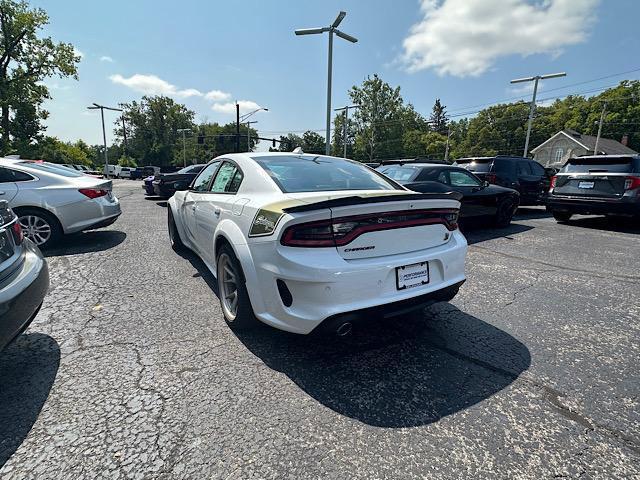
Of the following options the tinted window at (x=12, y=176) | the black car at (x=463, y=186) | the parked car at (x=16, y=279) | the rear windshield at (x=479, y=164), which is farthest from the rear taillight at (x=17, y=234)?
the rear windshield at (x=479, y=164)

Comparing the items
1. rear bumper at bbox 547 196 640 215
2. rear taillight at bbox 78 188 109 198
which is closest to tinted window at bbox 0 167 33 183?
rear taillight at bbox 78 188 109 198

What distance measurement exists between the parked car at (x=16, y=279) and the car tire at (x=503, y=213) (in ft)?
25.4

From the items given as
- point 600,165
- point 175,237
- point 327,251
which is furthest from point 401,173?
point 327,251

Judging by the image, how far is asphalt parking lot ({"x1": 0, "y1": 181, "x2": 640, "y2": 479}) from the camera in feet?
5.38

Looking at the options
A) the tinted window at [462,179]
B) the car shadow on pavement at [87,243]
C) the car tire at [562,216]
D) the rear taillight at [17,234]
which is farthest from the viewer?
the car tire at [562,216]

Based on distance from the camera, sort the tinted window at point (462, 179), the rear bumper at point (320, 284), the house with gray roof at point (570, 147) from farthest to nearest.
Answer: the house with gray roof at point (570, 147) → the tinted window at point (462, 179) → the rear bumper at point (320, 284)

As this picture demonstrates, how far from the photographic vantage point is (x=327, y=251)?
2.16m

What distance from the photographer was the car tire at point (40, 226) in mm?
5258

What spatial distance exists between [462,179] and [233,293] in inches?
224

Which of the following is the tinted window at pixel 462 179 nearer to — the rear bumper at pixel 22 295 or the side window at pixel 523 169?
the side window at pixel 523 169

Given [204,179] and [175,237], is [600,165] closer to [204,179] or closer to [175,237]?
[204,179]

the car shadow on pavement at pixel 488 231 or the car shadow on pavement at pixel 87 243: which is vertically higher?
the car shadow on pavement at pixel 488 231

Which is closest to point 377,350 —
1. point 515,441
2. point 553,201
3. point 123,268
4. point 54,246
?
point 515,441

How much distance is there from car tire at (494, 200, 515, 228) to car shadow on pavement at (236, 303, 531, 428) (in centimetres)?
515
